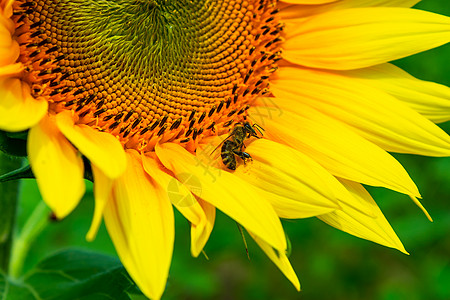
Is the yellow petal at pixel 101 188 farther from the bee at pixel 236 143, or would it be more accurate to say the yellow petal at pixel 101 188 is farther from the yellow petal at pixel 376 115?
the yellow petal at pixel 376 115

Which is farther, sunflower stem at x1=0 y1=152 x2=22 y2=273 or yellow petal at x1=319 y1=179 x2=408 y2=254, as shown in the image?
sunflower stem at x1=0 y1=152 x2=22 y2=273

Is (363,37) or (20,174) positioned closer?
(20,174)

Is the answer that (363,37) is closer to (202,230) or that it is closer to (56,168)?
(202,230)

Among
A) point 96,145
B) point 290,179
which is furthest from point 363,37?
point 96,145

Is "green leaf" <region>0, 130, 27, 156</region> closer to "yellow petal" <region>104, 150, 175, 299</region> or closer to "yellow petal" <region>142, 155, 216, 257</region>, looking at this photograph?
"yellow petal" <region>104, 150, 175, 299</region>

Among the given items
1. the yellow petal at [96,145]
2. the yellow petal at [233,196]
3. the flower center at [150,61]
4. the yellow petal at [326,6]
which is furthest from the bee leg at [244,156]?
the yellow petal at [326,6]

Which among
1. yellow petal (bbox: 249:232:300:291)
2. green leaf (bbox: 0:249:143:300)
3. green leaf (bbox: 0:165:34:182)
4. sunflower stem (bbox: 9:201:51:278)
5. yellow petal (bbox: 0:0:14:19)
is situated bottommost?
sunflower stem (bbox: 9:201:51:278)

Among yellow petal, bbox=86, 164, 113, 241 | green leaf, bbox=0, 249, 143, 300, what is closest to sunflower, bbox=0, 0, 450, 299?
yellow petal, bbox=86, 164, 113, 241
